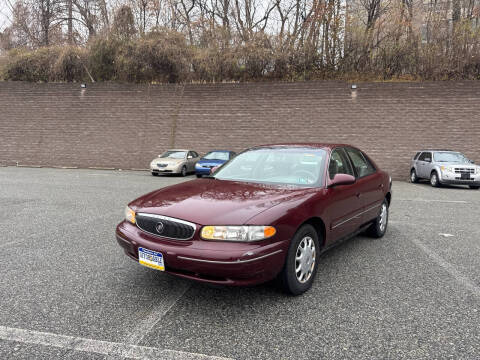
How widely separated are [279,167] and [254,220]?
138 centimetres

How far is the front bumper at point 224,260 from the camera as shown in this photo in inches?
95.7

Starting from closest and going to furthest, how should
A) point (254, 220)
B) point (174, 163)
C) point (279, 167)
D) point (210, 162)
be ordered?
1. point (254, 220)
2. point (279, 167)
3. point (210, 162)
4. point (174, 163)

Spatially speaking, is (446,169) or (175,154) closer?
(446,169)

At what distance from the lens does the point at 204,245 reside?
2.51m

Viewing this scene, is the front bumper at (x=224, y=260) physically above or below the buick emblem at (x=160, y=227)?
below

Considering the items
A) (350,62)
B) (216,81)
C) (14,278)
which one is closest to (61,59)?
(216,81)

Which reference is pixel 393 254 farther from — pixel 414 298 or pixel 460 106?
pixel 460 106

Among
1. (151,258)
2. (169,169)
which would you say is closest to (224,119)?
(169,169)

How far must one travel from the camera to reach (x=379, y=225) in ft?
15.7

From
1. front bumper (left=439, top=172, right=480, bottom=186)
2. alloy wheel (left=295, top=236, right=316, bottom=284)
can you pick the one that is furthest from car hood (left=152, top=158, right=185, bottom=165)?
alloy wheel (left=295, top=236, right=316, bottom=284)

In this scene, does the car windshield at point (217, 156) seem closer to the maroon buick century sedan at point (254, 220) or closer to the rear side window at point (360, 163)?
the rear side window at point (360, 163)

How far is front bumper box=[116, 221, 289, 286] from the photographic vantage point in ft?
7.97

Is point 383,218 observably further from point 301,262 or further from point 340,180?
point 301,262

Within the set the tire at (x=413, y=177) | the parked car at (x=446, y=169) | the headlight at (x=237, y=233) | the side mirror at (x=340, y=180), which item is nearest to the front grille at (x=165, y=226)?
the headlight at (x=237, y=233)
